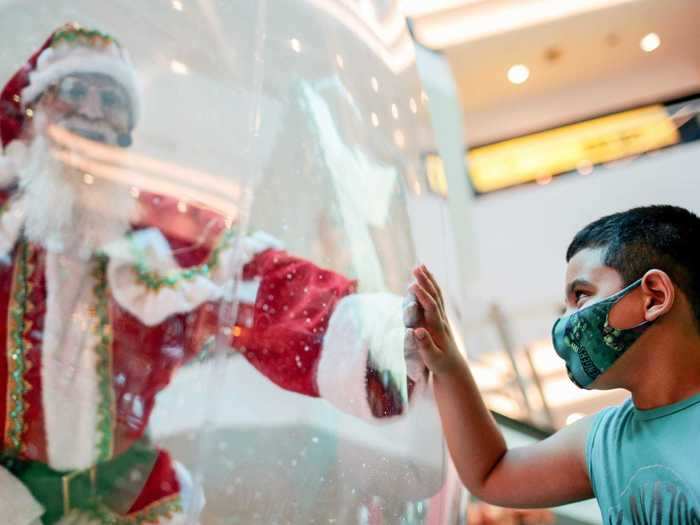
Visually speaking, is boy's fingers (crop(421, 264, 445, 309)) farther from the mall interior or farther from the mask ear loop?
the mask ear loop

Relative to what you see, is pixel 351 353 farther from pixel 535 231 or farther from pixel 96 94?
pixel 535 231

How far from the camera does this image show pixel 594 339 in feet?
2.37

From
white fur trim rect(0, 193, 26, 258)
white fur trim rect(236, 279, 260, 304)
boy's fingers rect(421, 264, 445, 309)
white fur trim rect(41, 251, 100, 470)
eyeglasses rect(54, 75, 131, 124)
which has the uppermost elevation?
eyeglasses rect(54, 75, 131, 124)

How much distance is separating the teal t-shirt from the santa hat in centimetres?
47

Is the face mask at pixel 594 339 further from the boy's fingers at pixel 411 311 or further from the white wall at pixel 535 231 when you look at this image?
the white wall at pixel 535 231

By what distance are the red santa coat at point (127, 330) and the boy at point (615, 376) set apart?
16 cm

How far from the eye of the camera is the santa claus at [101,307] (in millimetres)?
505

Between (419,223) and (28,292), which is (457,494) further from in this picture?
(28,292)

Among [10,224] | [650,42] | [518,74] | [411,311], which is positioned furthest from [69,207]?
[650,42]

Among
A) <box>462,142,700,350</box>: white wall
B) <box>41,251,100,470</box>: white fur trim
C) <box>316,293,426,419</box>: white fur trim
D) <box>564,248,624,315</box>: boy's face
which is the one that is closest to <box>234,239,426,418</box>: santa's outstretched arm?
<box>316,293,426,419</box>: white fur trim

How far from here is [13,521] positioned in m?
0.50

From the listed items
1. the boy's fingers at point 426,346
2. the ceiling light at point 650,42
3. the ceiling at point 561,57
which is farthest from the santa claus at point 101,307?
the ceiling light at point 650,42

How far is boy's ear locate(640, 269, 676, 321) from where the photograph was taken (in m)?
0.70

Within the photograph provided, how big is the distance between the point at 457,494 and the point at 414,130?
34 centimetres
